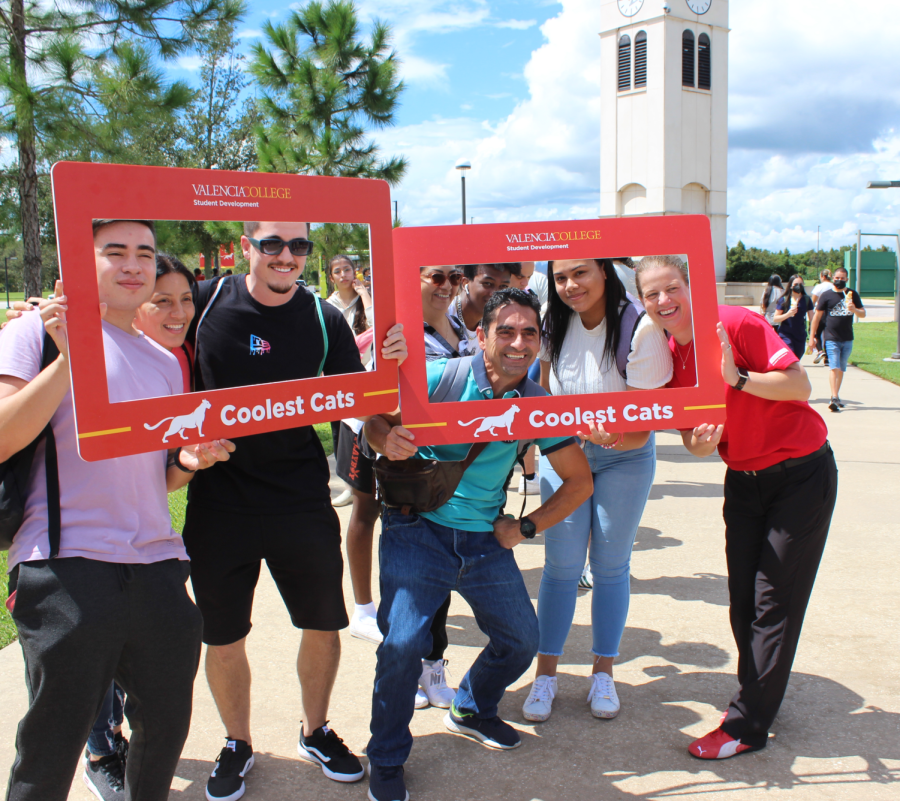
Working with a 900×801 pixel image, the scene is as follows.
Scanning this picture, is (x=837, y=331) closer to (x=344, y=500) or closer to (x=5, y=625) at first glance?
(x=344, y=500)

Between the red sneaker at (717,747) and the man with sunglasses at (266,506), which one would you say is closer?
the man with sunglasses at (266,506)

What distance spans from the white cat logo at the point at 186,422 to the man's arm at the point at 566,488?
123 centimetres

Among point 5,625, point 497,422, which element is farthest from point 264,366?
point 5,625

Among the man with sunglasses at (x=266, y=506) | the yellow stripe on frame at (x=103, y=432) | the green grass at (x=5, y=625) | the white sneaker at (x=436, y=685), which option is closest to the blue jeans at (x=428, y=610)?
the man with sunglasses at (x=266, y=506)

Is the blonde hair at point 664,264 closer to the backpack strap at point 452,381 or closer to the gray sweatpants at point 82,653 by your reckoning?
the backpack strap at point 452,381

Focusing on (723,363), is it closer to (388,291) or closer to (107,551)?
(388,291)

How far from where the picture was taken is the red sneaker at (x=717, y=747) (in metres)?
2.85

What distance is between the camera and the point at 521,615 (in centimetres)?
283

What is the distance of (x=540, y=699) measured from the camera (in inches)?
125

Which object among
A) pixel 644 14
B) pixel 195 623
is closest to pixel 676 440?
pixel 195 623

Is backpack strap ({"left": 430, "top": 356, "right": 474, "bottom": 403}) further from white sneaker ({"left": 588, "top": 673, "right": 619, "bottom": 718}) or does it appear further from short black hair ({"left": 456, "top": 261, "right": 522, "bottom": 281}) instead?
white sneaker ({"left": 588, "top": 673, "right": 619, "bottom": 718})

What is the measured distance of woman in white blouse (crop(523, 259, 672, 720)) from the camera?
2.79 metres

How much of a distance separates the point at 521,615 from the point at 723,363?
117 cm

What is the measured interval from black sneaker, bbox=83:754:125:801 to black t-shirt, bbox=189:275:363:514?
3.38 feet
